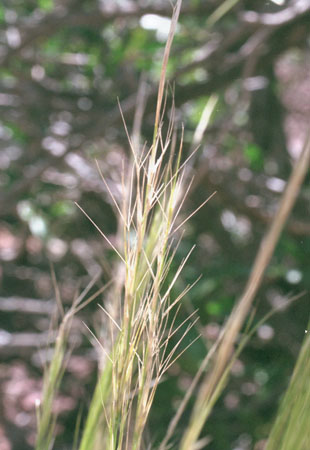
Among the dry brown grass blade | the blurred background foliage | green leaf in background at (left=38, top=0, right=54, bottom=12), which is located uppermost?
the dry brown grass blade

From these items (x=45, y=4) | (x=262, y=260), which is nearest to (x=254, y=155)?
(x=45, y=4)

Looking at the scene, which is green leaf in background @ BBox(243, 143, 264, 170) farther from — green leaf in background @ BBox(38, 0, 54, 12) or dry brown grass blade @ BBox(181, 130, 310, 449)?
dry brown grass blade @ BBox(181, 130, 310, 449)

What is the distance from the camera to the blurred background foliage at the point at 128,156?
1.03m

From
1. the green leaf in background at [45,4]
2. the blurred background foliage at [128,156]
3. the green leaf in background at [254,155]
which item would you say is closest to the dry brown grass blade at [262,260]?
the blurred background foliage at [128,156]

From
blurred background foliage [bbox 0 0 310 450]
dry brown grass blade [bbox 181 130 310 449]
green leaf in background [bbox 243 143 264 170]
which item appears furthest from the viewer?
green leaf in background [bbox 243 143 264 170]

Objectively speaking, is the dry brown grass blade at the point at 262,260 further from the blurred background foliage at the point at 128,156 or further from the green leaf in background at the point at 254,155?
the green leaf in background at the point at 254,155

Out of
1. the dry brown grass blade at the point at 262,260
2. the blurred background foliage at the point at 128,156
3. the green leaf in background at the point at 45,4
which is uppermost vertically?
the dry brown grass blade at the point at 262,260

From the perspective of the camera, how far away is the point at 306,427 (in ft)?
0.88

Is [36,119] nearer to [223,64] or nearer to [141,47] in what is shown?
[141,47]

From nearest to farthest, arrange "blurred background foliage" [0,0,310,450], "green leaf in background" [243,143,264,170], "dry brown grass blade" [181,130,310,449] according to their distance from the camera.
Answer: "dry brown grass blade" [181,130,310,449] → "blurred background foliage" [0,0,310,450] → "green leaf in background" [243,143,264,170]

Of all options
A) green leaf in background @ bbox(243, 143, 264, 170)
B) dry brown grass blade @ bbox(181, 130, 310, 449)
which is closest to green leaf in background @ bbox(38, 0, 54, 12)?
green leaf in background @ bbox(243, 143, 264, 170)

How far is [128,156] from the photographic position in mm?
1240

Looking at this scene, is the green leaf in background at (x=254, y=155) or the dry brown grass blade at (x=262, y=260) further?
the green leaf in background at (x=254, y=155)

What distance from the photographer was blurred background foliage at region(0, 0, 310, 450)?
103 cm
